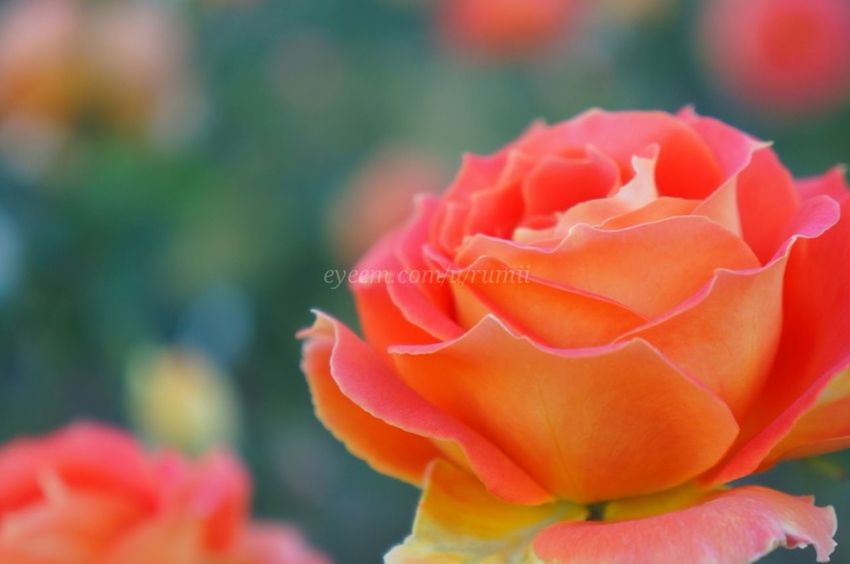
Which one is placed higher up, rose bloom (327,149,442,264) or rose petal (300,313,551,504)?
rose bloom (327,149,442,264)

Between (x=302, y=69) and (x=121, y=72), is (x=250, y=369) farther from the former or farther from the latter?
(x=302, y=69)

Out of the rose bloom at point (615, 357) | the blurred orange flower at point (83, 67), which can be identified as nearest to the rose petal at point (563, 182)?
the rose bloom at point (615, 357)

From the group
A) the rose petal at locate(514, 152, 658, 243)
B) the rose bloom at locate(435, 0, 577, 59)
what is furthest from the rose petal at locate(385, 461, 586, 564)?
the rose bloom at locate(435, 0, 577, 59)

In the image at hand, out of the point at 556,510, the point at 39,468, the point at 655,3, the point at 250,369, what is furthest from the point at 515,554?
the point at 655,3

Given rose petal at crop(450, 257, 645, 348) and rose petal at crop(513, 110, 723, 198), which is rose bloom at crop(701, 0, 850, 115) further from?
rose petal at crop(450, 257, 645, 348)

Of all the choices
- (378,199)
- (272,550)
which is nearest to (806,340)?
(272,550)

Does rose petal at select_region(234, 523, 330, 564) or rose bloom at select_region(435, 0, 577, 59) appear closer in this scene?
rose petal at select_region(234, 523, 330, 564)
